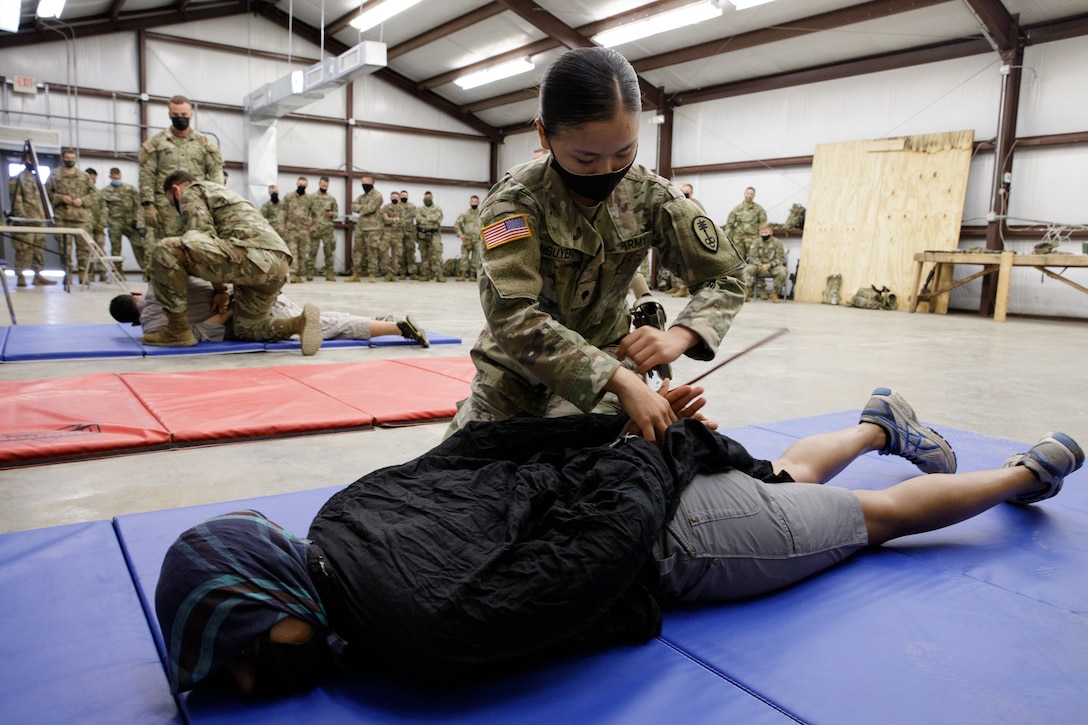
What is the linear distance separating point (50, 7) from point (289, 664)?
12.2 meters

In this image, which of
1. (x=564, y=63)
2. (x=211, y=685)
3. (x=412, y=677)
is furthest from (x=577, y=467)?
(x=564, y=63)

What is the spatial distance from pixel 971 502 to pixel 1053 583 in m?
0.22

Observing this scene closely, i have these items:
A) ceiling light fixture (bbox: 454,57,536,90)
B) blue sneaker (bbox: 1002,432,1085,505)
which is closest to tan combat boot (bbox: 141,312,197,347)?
blue sneaker (bbox: 1002,432,1085,505)

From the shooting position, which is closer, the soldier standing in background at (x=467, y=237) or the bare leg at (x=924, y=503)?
the bare leg at (x=924, y=503)

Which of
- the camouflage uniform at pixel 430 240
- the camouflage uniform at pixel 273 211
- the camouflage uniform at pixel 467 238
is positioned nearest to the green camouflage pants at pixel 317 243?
the camouflage uniform at pixel 273 211

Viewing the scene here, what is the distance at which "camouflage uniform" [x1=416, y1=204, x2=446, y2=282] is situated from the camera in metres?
15.4

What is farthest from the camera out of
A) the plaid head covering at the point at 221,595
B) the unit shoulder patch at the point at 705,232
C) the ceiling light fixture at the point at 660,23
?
the ceiling light fixture at the point at 660,23

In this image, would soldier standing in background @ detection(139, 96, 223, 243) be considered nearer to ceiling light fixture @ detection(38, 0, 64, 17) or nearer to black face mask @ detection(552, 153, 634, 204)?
ceiling light fixture @ detection(38, 0, 64, 17)

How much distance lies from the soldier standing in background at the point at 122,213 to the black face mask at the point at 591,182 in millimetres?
11686

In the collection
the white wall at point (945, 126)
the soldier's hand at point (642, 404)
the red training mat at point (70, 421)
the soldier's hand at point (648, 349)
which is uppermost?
the white wall at point (945, 126)

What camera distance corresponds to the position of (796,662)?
125cm

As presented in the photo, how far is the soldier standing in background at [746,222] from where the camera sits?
486 inches

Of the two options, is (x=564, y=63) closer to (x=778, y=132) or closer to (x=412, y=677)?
(x=412, y=677)

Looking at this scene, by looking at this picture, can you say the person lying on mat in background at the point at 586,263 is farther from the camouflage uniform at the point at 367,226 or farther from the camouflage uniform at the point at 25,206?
the camouflage uniform at the point at 367,226
